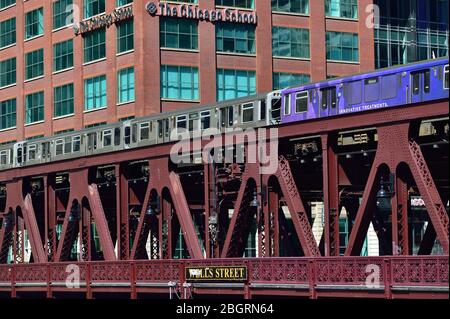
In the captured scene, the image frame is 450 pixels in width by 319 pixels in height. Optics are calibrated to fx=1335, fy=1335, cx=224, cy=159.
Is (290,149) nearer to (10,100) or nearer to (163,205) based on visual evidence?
(163,205)

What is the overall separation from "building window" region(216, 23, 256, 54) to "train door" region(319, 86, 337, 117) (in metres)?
43.3

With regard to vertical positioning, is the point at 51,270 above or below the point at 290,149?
below

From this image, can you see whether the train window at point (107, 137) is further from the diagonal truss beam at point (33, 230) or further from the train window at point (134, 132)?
the diagonal truss beam at point (33, 230)

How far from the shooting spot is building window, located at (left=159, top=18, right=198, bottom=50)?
91.0 metres

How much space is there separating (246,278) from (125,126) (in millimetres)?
16897

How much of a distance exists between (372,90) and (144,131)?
58.3ft

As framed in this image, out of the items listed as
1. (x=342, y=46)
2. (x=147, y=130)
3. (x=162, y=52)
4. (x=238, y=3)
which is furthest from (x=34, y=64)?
(x=147, y=130)

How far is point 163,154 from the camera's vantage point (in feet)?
186

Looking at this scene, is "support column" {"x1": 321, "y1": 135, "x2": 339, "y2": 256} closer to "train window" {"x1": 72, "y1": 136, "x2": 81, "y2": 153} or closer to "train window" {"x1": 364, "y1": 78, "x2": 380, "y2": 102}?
"train window" {"x1": 364, "y1": 78, "x2": 380, "y2": 102}

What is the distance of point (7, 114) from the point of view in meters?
108

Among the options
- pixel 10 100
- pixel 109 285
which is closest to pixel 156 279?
pixel 109 285

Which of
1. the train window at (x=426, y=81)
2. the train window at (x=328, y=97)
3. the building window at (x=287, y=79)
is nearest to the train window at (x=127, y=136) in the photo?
the train window at (x=328, y=97)

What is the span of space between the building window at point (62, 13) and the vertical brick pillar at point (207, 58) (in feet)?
38.8

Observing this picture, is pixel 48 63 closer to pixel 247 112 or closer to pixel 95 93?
pixel 95 93
